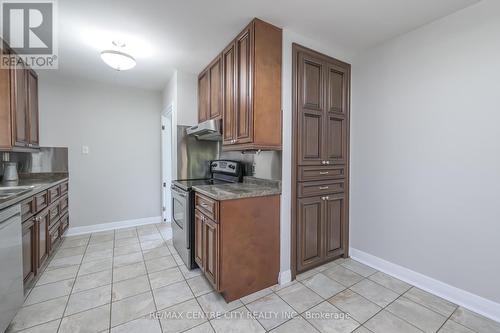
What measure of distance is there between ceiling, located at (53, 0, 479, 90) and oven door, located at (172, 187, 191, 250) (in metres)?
1.54

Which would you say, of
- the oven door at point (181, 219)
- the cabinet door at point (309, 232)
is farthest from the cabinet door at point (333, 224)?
the oven door at point (181, 219)

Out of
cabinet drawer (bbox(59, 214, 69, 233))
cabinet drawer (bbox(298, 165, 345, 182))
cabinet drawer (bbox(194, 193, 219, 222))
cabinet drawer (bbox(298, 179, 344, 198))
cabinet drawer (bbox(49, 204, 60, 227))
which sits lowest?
cabinet drawer (bbox(59, 214, 69, 233))

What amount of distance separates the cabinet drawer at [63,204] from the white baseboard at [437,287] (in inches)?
145

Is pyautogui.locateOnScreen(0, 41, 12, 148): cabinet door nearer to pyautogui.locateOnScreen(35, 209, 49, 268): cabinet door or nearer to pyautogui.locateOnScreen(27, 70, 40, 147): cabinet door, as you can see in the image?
pyautogui.locateOnScreen(27, 70, 40, 147): cabinet door

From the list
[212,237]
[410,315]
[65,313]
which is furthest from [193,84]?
[410,315]

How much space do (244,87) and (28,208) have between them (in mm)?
2098

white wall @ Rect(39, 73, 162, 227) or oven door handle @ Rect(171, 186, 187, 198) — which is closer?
oven door handle @ Rect(171, 186, 187, 198)

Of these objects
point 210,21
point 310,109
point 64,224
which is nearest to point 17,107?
point 64,224

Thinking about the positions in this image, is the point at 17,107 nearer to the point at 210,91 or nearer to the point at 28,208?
the point at 28,208

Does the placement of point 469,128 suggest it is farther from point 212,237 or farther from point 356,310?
point 212,237

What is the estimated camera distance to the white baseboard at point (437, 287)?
1.60 metres

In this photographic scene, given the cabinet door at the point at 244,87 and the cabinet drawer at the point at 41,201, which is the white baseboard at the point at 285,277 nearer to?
the cabinet door at the point at 244,87

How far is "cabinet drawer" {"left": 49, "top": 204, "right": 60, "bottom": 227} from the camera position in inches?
92.7

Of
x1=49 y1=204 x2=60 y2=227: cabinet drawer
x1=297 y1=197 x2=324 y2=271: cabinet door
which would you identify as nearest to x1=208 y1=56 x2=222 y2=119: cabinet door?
x1=297 y1=197 x2=324 y2=271: cabinet door
